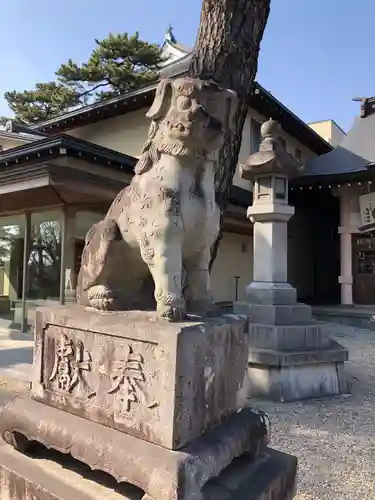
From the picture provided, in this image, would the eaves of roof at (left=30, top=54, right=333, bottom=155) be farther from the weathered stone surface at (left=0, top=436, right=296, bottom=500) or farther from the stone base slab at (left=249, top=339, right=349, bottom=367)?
the weathered stone surface at (left=0, top=436, right=296, bottom=500)

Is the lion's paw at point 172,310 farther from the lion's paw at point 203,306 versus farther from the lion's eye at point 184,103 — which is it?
the lion's eye at point 184,103

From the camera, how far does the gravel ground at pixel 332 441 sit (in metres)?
2.60

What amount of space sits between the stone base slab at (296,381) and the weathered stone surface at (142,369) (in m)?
2.59

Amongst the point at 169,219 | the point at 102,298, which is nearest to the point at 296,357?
the point at 102,298

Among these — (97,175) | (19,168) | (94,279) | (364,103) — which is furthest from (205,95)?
(364,103)

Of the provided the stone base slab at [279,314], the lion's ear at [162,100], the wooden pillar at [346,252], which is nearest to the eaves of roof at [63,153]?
the stone base slab at [279,314]

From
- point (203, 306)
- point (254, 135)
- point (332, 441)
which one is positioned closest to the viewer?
point (203, 306)

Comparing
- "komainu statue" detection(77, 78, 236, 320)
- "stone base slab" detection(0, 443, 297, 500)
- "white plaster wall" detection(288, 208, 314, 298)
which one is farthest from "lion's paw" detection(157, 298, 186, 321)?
"white plaster wall" detection(288, 208, 314, 298)

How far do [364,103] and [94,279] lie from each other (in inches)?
505

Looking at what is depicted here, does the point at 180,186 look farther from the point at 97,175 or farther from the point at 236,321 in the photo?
the point at 97,175

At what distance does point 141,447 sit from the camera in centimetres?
164

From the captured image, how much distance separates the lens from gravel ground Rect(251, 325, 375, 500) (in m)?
2.60

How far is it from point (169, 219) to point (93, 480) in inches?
48.8

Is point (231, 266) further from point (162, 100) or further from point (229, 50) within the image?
point (162, 100)
